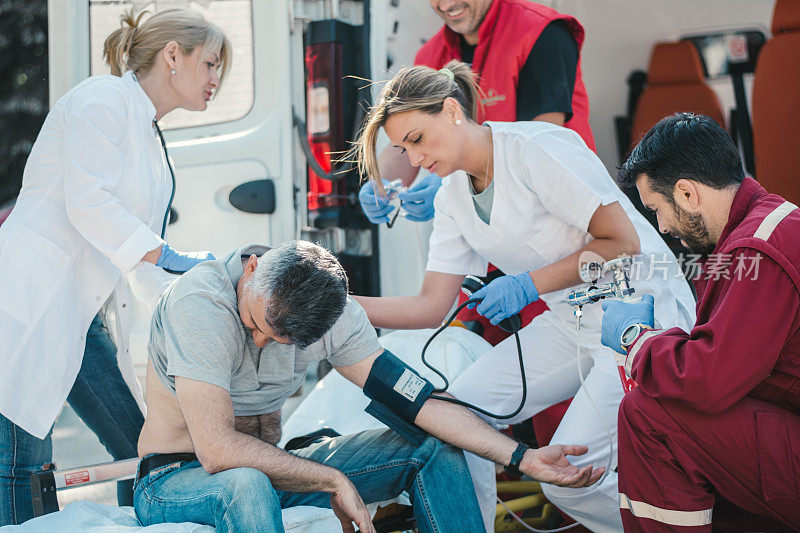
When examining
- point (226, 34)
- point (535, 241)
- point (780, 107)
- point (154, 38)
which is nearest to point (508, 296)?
point (535, 241)

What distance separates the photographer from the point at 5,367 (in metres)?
2.24

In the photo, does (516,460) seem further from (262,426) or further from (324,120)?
(324,120)

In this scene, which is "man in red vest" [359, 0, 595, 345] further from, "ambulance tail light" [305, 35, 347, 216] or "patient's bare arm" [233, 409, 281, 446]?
"patient's bare arm" [233, 409, 281, 446]

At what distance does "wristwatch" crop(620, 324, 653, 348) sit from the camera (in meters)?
1.94

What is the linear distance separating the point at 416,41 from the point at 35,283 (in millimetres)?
1985

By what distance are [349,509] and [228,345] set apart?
0.48 metres

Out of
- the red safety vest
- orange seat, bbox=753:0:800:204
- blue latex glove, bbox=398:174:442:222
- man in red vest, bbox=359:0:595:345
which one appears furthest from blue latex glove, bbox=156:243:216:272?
orange seat, bbox=753:0:800:204

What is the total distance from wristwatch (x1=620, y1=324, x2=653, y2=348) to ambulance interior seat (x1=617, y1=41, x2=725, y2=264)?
3.56 metres

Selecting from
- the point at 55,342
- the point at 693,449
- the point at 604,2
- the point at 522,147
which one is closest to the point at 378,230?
the point at 522,147

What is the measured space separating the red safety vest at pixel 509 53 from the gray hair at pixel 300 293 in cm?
118

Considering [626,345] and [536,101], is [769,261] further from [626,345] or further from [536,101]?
[536,101]

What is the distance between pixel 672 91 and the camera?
534cm

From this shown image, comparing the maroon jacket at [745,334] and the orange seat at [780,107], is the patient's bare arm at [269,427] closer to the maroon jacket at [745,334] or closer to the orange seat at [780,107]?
the maroon jacket at [745,334]

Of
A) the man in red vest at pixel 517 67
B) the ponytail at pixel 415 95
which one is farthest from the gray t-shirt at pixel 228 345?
the man in red vest at pixel 517 67
